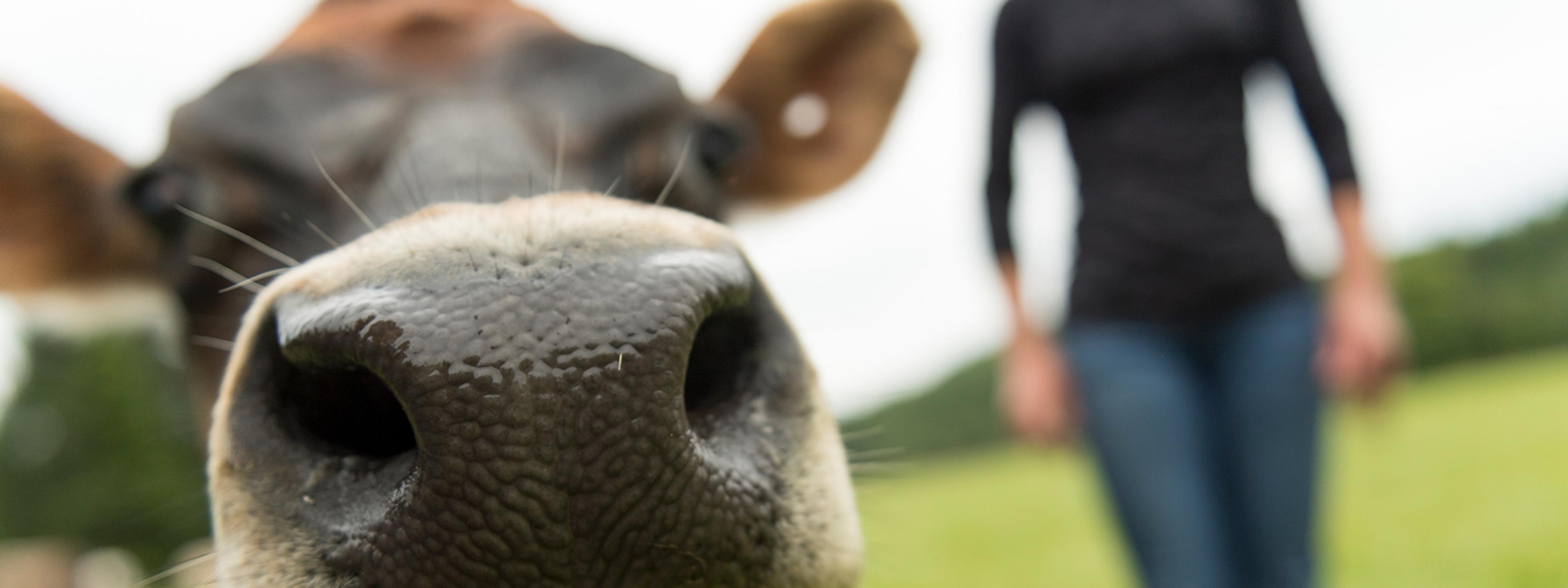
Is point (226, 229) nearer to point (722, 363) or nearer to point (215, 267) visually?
point (215, 267)

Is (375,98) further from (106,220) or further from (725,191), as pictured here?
(106,220)

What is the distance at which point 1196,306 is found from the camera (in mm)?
2510

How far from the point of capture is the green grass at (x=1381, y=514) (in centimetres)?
478

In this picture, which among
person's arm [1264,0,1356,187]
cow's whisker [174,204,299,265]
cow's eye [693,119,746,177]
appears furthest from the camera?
cow's eye [693,119,746,177]

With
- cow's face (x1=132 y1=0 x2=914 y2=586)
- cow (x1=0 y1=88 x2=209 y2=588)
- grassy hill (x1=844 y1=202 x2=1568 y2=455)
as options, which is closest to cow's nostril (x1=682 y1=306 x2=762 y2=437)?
cow's face (x1=132 y1=0 x2=914 y2=586)

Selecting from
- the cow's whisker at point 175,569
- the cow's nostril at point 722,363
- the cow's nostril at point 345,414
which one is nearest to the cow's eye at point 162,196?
the cow's whisker at point 175,569

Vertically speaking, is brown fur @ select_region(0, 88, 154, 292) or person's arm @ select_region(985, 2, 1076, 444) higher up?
brown fur @ select_region(0, 88, 154, 292)

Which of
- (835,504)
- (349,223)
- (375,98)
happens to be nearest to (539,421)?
(835,504)

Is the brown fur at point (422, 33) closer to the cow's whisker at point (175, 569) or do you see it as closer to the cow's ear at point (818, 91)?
the cow's ear at point (818, 91)

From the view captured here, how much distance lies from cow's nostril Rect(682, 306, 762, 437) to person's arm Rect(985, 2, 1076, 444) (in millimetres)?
1420

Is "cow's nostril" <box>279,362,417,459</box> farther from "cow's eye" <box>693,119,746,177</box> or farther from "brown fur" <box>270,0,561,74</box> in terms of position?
"cow's eye" <box>693,119,746,177</box>

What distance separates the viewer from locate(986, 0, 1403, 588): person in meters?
2.43

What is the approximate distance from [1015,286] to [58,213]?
2.72 metres

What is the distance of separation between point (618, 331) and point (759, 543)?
0.36 metres
